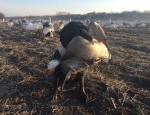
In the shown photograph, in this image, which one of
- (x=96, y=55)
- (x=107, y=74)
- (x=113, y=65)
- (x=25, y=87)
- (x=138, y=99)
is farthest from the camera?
(x=113, y=65)

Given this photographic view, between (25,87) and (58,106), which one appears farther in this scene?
(25,87)

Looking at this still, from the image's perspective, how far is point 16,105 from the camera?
13.1 ft

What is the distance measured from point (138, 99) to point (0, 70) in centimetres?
369

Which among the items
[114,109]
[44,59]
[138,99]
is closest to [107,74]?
[138,99]

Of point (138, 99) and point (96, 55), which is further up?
point (96, 55)

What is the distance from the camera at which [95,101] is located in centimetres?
412

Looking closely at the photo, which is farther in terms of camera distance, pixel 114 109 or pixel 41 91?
pixel 41 91

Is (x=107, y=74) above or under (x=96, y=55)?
under

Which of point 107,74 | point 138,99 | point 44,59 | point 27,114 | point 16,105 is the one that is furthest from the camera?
point 44,59

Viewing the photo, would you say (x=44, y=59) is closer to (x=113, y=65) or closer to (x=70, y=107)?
(x=113, y=65)

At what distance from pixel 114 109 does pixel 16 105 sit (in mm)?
1780

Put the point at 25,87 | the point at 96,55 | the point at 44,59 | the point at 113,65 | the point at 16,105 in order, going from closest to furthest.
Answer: the point at 96,55 < the point at 16,105 < the point at 25,87 < the point at 113,65 < the point at 44,59

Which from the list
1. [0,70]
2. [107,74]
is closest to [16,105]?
[0,70]

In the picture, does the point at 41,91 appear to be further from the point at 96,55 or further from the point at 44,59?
the point at 44,59
